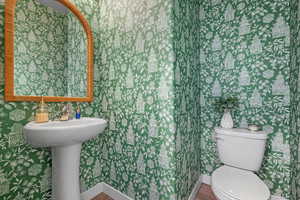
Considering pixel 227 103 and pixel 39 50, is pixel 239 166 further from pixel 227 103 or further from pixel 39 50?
pixel 39 50

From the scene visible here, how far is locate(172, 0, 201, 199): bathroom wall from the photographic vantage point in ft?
3.74

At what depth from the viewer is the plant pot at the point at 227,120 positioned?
A: 1447mm

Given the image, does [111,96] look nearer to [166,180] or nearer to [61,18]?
[61,18]

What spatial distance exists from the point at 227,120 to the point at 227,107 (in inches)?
5.4

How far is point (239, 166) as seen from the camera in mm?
1313

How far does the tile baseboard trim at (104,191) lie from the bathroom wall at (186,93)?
63 cm

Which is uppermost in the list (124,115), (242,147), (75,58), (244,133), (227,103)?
(75,58)

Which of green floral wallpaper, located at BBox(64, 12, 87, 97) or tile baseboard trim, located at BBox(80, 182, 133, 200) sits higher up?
green floral wallpaper, located at BBox(64, 12, 87, 97)

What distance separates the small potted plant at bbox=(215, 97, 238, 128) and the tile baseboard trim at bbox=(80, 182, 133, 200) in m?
1.22

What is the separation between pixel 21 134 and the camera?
103 cm

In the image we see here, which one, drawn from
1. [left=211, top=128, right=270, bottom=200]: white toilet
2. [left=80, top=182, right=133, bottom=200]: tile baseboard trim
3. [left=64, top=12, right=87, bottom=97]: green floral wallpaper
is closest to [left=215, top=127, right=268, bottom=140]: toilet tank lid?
[left=211, top=128, right=270, bottom=200]: white toilet

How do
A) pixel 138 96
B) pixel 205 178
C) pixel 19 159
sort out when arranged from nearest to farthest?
1. pixel 19 159
2. pixel 138 96
3. pixel 205 178

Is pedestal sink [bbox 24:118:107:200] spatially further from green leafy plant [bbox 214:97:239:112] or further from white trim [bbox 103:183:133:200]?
green leafy plant [bbox 214:97:239:112]

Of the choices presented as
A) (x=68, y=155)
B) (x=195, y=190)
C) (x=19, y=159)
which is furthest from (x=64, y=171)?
(x=195, y=190)
